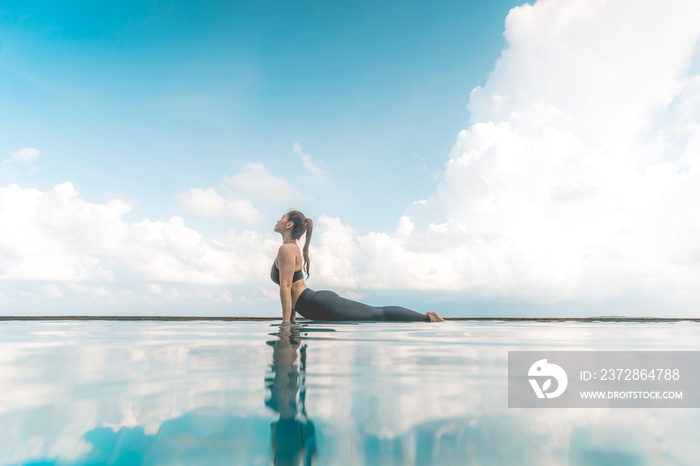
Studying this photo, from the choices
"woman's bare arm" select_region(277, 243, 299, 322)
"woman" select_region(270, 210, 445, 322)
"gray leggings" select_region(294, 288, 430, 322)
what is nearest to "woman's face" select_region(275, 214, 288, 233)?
"woman" select_region(270, 210, 445, 322)

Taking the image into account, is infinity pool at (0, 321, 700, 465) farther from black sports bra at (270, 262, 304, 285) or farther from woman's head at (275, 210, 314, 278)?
woman's head at (275, 210, 314, 278)

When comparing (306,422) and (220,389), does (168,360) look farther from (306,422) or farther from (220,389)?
(306,422)

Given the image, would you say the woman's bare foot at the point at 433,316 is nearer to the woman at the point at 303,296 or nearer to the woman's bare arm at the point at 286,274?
the woman at the point at 303,296

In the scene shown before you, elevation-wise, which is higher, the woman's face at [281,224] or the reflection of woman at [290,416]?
the woman's face at [281,224]

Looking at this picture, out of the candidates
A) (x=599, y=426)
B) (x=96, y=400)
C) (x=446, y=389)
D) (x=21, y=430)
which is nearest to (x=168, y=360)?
(x=96, y=400)

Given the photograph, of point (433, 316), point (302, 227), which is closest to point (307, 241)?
point (302, 227)

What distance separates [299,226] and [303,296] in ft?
3.77

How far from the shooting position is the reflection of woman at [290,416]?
89 cm

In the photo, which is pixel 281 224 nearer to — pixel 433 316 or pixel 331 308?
pixel 331 308

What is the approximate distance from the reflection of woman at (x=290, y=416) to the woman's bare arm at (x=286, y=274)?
3.35m

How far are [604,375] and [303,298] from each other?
4.48m

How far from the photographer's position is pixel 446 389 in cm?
142

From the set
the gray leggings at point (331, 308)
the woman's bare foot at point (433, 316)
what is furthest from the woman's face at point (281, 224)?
the woman's bare foot at point (433, 316)

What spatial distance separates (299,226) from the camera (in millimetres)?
6215
